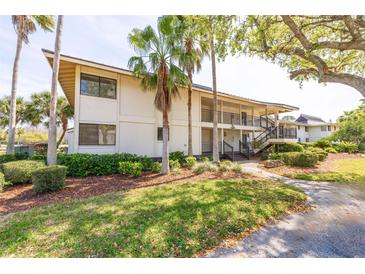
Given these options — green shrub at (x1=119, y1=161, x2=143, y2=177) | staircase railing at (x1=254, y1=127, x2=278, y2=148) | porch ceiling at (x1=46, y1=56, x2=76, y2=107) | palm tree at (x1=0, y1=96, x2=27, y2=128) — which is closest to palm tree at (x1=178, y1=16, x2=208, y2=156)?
green shrub at (x1=119, y1=161, x2=143, y2=177)

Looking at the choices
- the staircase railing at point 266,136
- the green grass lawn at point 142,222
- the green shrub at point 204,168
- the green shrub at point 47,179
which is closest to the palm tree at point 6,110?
the green shrub at point 47,179

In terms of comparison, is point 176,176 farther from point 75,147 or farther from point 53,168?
point 75,147

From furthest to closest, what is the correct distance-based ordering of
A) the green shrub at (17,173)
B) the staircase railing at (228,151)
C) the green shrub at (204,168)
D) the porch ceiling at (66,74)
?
the staircase railing at (228,151) < the porch ceiling at (66,74) < the green shrub at (204,168) < the green shrub at (17,173)

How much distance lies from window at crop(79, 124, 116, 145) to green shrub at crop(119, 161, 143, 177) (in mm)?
3156

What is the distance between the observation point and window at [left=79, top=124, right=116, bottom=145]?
11.1 m

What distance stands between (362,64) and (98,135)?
17.1 m

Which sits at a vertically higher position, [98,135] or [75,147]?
[98,135]

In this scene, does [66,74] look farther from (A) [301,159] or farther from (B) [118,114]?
(A) [301,159]

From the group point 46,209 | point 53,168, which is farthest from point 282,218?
point 53,168

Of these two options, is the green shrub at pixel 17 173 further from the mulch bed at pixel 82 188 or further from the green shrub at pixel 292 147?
the green shrub at pixel 292 147

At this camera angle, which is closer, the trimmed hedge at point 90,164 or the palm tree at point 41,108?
the trimmed hedge at point 90,164

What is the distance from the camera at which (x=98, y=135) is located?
11.6 m

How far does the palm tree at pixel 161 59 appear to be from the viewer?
9.22m

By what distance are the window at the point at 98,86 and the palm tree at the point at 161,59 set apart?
3368 mm
